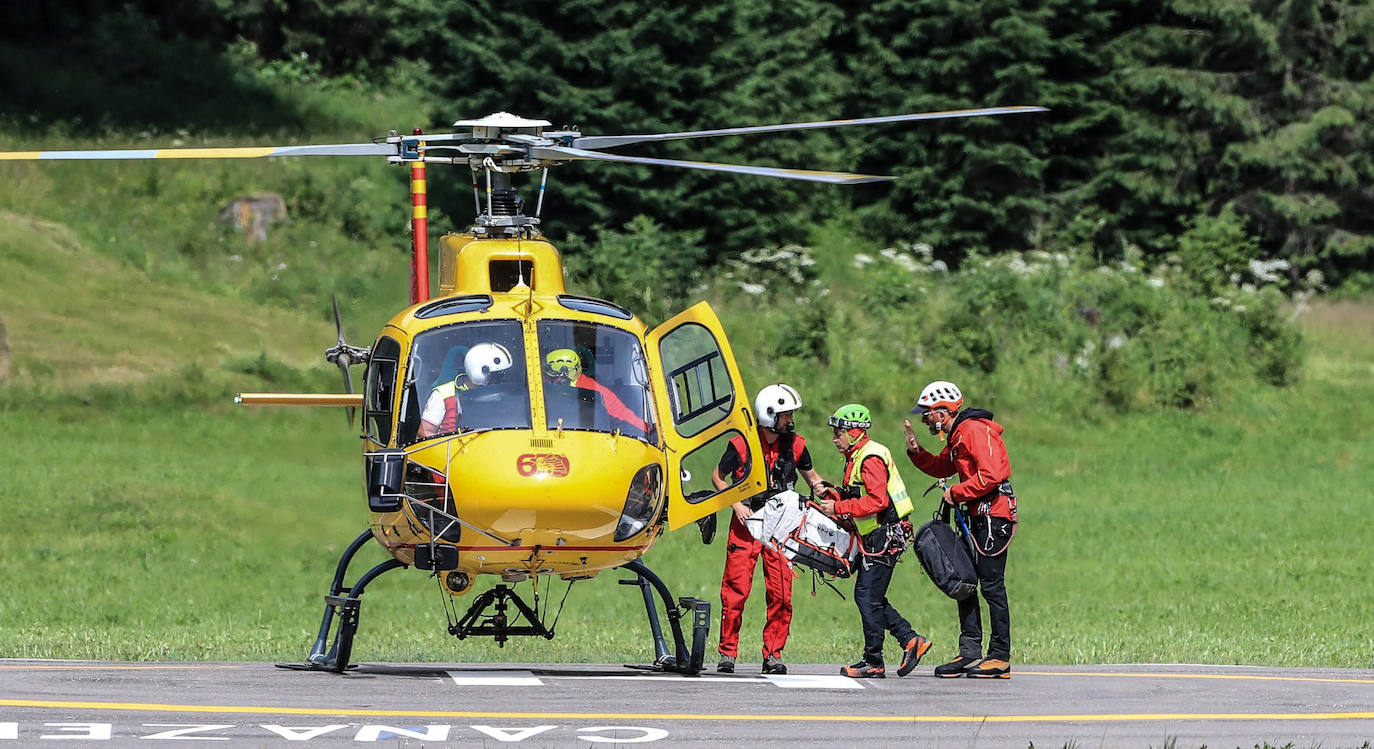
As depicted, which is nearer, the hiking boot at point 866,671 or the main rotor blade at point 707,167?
the main rotor blade at point 707,167

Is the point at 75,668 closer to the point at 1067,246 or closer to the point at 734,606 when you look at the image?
the point at 734,606

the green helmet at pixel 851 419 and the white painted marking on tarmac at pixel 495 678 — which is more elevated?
the green helmet at pixel 851 419

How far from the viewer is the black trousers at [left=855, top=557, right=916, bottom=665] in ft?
44.0

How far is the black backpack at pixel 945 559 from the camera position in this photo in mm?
13344

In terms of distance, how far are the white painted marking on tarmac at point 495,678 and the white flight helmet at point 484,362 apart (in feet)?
6.85

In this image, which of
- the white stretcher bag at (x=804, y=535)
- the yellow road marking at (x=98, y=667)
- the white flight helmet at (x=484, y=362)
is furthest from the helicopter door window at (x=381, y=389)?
the white stretcher bag at (x=804, y=535)

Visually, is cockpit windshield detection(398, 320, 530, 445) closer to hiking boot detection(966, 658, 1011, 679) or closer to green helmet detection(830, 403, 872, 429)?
green helmet detection(830, 403, 872, 429)

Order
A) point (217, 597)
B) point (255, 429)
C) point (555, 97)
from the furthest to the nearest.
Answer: point (555, 97) → point (255, 429) → point (217, 597)

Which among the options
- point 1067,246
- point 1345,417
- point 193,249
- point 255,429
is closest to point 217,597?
point 255,429

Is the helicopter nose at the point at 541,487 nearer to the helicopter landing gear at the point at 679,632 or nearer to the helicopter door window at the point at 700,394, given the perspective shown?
the helicopter door window at the point at 700,394

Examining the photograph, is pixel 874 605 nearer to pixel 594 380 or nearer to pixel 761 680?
pixel 761 680

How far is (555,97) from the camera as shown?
38.9 meters

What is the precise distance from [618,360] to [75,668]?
177 inches

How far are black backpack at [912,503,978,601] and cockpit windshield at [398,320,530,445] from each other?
3.17 m
